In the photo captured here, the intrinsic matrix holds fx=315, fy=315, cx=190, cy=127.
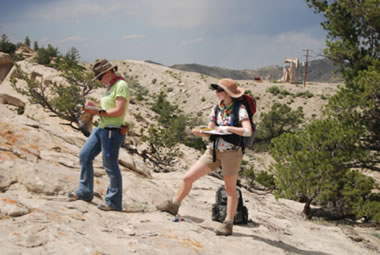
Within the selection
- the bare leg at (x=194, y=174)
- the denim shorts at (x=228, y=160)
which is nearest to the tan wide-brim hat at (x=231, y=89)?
the denim shorts at (x=228, y=160)

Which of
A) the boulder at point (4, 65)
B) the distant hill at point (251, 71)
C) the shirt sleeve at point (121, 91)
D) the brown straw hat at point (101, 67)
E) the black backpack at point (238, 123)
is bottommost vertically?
the black backpack at point (238, 123)

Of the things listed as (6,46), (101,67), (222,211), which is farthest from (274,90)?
(101,67)

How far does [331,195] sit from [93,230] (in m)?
7.71

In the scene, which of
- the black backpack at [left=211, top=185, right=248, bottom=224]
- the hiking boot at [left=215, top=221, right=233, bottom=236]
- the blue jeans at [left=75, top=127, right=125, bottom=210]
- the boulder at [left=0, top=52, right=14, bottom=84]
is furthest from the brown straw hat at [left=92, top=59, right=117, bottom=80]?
the boulder at [left=0, top=52, right=14, bottom=84]

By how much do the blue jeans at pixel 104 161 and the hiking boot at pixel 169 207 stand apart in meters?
0.60

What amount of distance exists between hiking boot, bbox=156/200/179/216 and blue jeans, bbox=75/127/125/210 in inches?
23.8

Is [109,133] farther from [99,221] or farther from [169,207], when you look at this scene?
[169,207]

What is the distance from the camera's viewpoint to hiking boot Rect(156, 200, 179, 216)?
14.5ft

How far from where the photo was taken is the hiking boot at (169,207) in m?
4.43

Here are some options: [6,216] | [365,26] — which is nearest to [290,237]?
[6,216]

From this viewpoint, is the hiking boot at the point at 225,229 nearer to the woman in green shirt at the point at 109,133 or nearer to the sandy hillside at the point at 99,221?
the sandy hillside at the point at 99,221

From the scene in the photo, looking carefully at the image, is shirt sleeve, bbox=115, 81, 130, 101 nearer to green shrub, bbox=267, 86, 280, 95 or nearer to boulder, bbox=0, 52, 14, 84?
boulder, bbox=0, 52, 14, 84

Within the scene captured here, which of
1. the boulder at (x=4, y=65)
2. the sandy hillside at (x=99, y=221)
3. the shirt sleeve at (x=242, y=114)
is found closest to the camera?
the sandy hillside at (x=99, y=221)

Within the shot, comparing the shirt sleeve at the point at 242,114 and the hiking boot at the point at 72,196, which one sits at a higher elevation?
the shirt sleeve at the point at 242,114
